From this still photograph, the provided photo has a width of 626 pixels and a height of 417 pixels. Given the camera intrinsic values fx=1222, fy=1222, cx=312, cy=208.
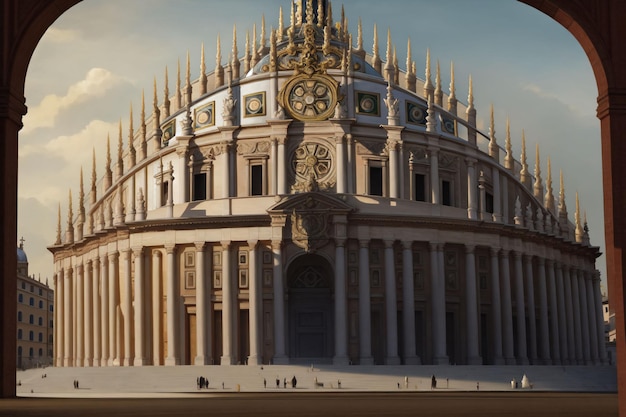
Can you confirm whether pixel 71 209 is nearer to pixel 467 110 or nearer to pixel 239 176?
pixel 239 176

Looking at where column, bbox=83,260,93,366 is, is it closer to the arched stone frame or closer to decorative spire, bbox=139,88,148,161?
decorative spire, bbox=139,88,148,161

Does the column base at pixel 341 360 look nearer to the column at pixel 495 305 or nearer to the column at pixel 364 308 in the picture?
the column at pixel 364 308

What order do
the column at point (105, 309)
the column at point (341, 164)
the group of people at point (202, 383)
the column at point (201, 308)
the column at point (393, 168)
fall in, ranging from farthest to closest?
1. the column at point (105, 309)
2. the column at point (393, 168)
3. the column at point (341, 164)
4. the column at point (201, 308)
5. the group of people at point (202, 383)

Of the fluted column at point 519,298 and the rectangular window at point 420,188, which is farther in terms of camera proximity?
the fluted column at point 519,298

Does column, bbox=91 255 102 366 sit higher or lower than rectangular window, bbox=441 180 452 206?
lower

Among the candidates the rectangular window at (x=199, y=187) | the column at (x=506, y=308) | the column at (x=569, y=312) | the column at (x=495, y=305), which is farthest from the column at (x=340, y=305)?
the column at (x=569, y=312)

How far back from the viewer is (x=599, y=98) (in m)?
23.1

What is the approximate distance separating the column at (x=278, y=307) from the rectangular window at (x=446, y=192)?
13581 millimetres

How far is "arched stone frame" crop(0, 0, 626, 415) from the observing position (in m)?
22.5

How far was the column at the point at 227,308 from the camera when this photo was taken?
80688 millimetres

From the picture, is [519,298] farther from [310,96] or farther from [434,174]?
[310,96]

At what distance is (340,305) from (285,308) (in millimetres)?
3733

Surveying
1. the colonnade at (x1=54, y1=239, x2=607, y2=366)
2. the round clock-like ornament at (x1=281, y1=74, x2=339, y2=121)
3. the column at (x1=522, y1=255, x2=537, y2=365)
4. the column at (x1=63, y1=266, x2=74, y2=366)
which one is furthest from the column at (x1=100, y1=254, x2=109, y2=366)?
the column at (x1=522, y1=255, x2=537, y2=365)

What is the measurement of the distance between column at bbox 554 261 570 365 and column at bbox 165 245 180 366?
102ft
